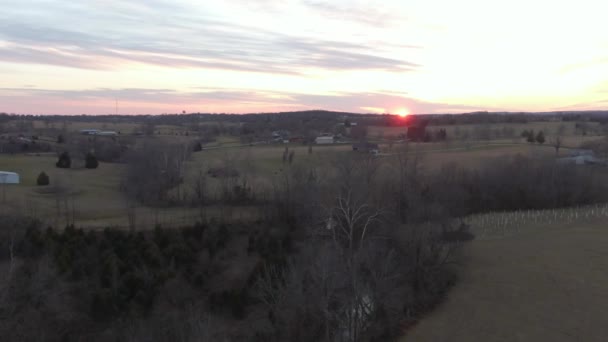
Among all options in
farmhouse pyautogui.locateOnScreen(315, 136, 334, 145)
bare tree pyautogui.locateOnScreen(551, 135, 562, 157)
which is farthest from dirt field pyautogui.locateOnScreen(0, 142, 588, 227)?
farmhouse pyautogui.locateOnScreen(315, 136, 334, 145)

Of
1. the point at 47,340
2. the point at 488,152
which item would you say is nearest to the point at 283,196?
the point at 47,340

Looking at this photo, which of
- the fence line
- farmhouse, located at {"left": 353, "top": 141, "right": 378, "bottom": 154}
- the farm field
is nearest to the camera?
the fence line

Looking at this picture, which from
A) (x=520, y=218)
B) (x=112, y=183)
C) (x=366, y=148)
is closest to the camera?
(x=520, y=218)

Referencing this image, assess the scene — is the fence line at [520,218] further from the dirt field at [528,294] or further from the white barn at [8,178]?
the white barn at [8,178]

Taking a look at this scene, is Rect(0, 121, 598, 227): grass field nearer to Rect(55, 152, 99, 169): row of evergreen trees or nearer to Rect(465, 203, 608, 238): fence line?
Rect(55, 152, 99, 169): row of evergreen trees

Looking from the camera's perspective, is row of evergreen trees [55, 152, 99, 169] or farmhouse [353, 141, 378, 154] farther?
farmhouse [353, 141, 378, 154]

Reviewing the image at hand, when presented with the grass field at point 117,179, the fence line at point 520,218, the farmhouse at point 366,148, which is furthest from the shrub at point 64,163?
the fence line at point 520,218

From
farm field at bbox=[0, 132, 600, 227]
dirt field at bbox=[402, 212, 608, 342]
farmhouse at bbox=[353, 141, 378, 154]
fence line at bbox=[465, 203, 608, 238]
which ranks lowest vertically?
dirt field at bbox=[402, 212, 608, 342]

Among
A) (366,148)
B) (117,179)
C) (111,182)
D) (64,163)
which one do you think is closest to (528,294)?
(366,148)

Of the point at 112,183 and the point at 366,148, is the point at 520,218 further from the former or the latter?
the point at 112,183

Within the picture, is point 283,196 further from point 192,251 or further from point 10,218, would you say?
point 10,218
